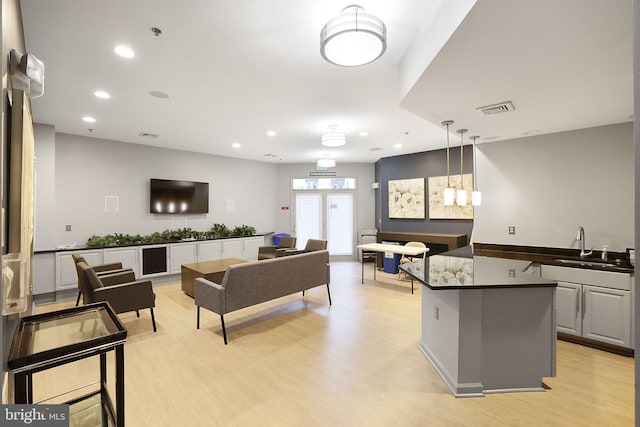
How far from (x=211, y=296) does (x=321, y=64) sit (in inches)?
110

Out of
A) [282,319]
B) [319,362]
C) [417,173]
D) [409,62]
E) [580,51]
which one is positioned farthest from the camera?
[417,173]

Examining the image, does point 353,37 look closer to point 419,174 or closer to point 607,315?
point 607,315

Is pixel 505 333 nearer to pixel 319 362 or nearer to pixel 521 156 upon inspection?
pixel 319 362

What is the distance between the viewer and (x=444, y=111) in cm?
329

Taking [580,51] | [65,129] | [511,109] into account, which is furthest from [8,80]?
[65,129]

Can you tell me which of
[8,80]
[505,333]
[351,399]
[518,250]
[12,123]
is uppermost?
[8,80]

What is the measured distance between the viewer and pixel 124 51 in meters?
2.62

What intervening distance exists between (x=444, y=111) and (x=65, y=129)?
5.98m

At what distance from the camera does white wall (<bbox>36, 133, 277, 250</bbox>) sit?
534cm

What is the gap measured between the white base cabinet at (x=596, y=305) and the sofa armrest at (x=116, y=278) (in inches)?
215

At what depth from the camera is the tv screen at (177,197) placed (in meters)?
6.40

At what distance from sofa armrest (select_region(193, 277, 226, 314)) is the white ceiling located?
2285 mm

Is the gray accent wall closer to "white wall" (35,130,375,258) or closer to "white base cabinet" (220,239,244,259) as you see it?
"white wall" (35,130,375,258)
